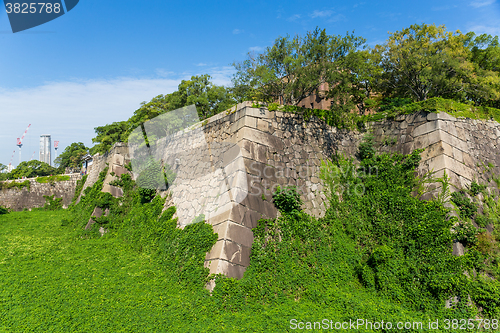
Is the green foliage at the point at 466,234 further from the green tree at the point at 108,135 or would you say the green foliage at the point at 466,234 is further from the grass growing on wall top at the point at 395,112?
the green tree at the point at 108,135

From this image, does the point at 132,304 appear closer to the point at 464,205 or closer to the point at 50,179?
the point at 464,205

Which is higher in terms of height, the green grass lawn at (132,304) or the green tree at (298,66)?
the green tree at (298,66)

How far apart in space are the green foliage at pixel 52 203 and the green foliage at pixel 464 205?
79.5ft

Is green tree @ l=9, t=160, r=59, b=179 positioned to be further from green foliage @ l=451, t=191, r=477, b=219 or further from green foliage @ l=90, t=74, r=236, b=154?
green foliage @ l=451, t=191, r=477, b=219

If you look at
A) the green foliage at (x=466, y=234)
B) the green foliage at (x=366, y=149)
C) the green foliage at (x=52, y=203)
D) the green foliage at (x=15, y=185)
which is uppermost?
the green foliage at (x=15, y=185)

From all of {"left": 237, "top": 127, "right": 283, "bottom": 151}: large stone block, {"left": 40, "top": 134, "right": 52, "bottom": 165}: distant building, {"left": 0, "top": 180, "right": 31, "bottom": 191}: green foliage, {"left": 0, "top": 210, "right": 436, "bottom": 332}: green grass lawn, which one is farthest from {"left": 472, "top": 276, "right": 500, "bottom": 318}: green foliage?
{"left": 40, "top": 134, "right": 52, "bottom": 165}: distant building

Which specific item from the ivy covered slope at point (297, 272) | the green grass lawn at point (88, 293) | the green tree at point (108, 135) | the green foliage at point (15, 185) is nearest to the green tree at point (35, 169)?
the green tree at point (108, 135)

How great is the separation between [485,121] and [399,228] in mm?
5980

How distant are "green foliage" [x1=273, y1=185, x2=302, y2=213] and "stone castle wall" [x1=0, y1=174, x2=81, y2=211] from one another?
67.4ft

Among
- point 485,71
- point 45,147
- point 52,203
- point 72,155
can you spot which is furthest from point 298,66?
point 45,147

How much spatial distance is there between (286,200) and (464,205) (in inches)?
175

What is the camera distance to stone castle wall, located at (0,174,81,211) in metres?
21.5

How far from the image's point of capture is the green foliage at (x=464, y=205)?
7.25m

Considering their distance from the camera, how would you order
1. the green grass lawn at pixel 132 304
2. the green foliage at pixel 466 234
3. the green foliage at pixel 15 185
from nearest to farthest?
the green grass lawn at pixel 132 304 → the green foliage at pixel 466 234 → the green foliage at pixel 15 185
